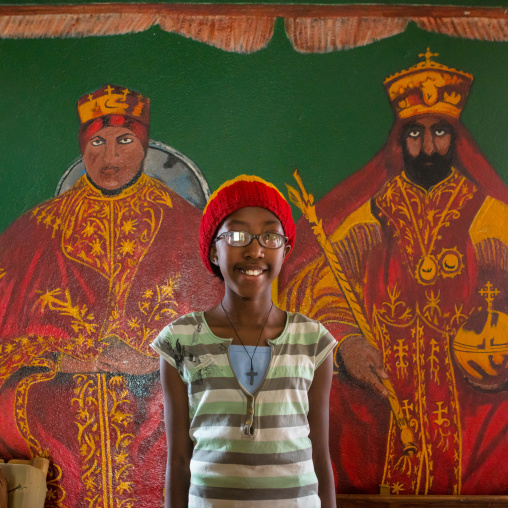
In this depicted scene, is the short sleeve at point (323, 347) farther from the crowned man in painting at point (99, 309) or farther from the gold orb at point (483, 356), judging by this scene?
the gold orb at point (483, 356)

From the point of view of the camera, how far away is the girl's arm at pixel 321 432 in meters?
1.50

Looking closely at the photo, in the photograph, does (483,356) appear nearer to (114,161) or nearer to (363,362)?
(363,362)

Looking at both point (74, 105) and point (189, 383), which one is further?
point (74, 105)

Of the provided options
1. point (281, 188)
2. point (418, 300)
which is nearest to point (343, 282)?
point (418, 300)

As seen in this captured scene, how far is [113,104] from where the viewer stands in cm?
228

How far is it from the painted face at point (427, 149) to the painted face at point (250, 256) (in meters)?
1.01

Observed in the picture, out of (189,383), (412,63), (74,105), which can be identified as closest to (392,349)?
(189,383)

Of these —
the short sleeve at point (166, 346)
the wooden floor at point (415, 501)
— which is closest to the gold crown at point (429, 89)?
the short sleeve at point (166, 346)

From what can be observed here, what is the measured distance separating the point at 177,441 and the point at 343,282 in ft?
3.46

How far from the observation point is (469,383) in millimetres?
2178

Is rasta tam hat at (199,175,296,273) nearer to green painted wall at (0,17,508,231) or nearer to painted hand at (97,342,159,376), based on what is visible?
green painted wall at (0,17,508,231)

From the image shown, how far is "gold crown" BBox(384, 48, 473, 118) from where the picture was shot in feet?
7.38

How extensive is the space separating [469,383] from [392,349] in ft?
1.15

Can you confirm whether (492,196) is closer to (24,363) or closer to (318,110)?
(318,110)
